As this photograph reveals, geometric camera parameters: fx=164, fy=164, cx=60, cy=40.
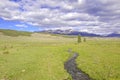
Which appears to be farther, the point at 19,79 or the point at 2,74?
the point at 2,74

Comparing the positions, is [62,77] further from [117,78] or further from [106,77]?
[117,78]

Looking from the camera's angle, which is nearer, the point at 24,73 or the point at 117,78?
the point at 117,78

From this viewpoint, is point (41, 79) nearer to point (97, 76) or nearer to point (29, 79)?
point (29, 79)

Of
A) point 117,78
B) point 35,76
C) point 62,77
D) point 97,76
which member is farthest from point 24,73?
point 117,78

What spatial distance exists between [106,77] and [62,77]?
6.70 m

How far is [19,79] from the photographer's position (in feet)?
76.4

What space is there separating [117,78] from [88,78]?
431cm

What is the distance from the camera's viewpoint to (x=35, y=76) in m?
25.1

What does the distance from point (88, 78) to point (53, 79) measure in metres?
5.59

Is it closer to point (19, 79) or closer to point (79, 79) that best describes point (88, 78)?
point (79, 79)

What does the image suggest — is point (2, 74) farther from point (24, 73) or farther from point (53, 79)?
point (53, 79)

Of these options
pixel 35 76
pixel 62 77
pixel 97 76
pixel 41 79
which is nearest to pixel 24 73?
pixel 35 76

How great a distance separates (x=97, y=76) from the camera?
25.9m

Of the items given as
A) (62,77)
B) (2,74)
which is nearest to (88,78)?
(62,77)
